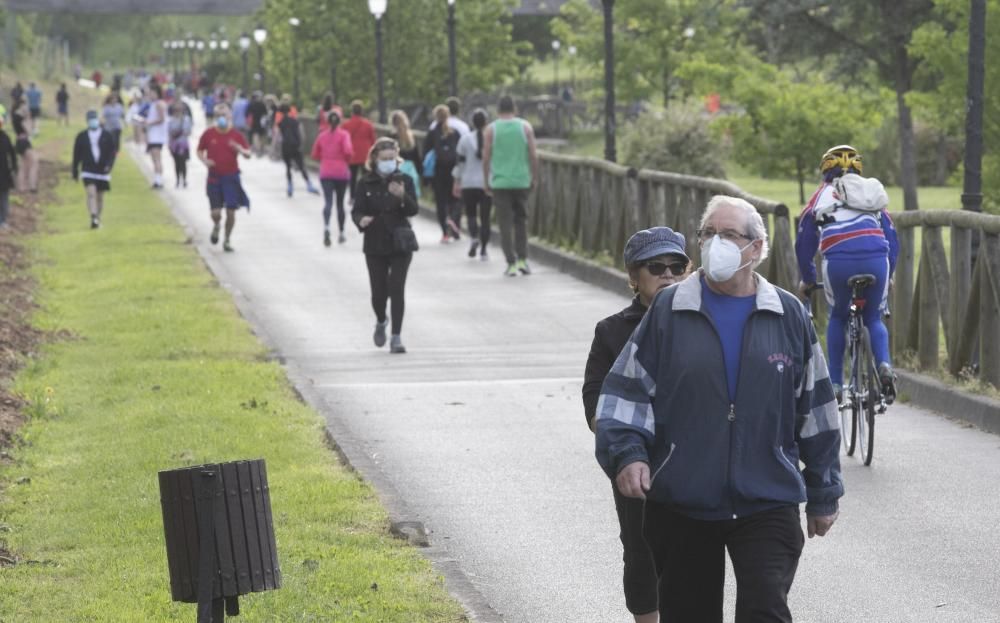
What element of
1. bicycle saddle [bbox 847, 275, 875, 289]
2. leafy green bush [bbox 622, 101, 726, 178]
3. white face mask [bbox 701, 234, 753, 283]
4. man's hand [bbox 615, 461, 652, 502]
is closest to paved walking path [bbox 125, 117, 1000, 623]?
bicycle saddle [bbox 847, 275, 875, 289]

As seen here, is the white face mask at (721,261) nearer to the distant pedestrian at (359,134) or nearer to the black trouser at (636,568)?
the black trouser at (636,568)

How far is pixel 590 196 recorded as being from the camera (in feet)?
73.2

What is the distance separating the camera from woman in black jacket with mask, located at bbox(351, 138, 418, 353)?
14867mm

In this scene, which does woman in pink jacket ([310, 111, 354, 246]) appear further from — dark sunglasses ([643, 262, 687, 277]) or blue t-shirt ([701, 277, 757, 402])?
blue t-shirt ([701, 277, 757, 402])

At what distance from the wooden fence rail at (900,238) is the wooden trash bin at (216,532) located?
6.68 meters

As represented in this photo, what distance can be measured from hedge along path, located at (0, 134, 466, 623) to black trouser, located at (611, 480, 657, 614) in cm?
99

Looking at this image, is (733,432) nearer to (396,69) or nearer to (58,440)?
(58,440)

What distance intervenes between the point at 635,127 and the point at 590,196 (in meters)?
9.98

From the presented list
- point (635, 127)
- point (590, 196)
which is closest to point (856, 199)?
point (590, 196)

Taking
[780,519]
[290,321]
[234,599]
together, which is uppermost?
[780,519]

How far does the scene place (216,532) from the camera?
6.30m

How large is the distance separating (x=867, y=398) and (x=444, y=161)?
51.1ft

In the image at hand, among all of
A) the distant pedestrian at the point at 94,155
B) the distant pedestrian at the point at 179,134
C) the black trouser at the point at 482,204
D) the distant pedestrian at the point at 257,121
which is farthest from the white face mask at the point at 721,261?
the distant pedestrian at the point at 257,121

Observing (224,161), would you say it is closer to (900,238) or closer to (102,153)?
(102,153)
